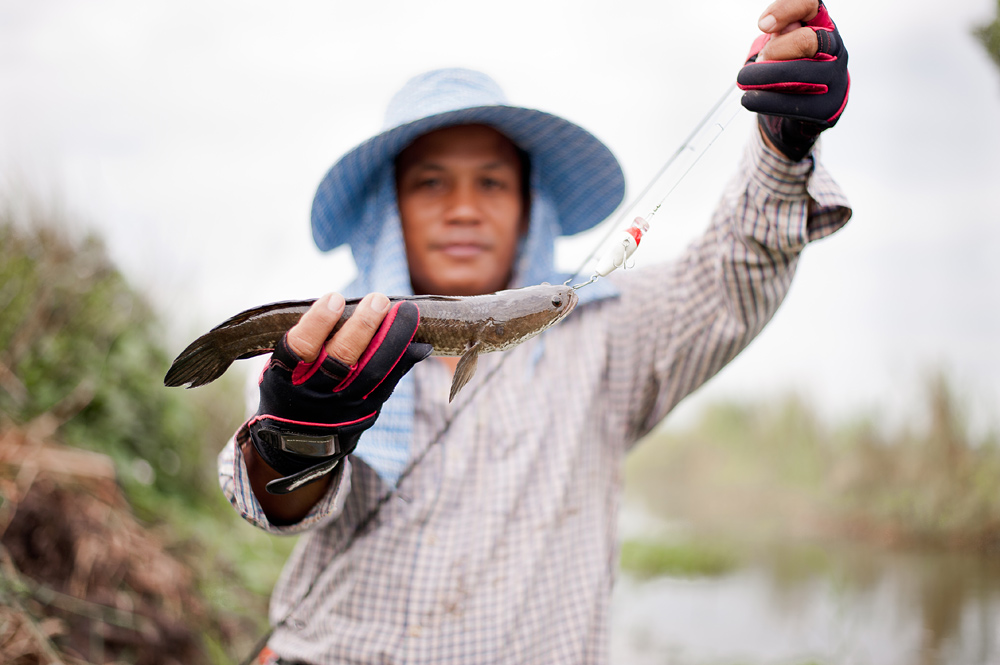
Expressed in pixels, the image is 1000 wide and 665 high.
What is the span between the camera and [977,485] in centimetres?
432

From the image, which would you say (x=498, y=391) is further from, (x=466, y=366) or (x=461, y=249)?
(x=466, y=366)

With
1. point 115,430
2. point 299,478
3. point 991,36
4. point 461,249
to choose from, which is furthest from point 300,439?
point 115,430

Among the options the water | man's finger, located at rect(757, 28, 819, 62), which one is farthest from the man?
the water

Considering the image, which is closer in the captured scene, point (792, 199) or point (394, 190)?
point (792, 199)

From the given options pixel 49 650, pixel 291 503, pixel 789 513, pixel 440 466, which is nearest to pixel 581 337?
pixel 440 466

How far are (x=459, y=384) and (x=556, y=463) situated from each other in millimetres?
1011

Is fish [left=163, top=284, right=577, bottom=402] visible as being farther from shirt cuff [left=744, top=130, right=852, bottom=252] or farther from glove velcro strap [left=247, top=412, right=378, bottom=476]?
shirt cuff [left=744, top=130, right=852, bottom=252]

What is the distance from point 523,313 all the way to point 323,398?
1.79 ft

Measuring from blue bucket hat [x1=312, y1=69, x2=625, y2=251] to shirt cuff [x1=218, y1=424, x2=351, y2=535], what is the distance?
3.65 feet

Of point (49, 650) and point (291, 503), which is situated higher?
point (291, 503)

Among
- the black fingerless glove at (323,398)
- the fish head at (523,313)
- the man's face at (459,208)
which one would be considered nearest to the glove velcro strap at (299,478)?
the black fingerless glove at (323,398)

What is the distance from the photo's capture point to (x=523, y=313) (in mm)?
1769

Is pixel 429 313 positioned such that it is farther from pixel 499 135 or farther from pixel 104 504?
pixel 104 504

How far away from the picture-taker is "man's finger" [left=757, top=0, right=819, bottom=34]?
1.87m
